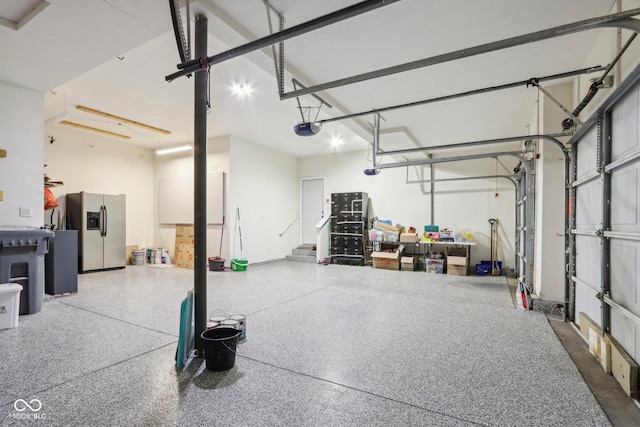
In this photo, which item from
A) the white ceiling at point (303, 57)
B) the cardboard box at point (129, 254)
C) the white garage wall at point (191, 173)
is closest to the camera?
the white ceiling at point (303, 57)

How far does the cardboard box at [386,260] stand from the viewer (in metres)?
7.88

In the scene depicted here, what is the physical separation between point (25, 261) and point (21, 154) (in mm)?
1581

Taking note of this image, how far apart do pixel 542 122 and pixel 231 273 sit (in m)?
6.48

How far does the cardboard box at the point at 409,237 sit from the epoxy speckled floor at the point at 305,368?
3.12m

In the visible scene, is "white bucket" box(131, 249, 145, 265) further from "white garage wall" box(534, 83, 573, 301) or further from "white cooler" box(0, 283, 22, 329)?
"white garage wall" box(534, 83, 573, 301)

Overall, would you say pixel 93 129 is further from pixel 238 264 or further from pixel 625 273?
pixel 625 273

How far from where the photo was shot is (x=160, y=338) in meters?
3.13

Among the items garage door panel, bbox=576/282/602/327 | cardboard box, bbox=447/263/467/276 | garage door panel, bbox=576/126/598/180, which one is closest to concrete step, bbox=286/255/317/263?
cardboard box, bbox=447/263/467/276

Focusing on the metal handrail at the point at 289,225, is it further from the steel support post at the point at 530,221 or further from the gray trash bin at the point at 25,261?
the steel support post at the point at 530,221

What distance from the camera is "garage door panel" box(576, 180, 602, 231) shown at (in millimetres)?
2910

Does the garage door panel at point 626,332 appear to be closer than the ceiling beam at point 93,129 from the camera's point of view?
Yes

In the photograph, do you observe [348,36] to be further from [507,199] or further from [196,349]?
[507,199]

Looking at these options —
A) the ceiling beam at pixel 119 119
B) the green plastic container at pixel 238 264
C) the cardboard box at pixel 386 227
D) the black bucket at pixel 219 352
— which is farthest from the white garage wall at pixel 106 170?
the black bucket at pixel 219 352

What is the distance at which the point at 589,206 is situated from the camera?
3.16 meters
